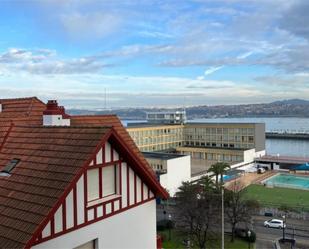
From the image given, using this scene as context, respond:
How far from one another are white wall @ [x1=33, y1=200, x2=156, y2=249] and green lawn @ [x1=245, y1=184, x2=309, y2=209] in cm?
3597

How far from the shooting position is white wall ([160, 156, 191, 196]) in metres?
53.1

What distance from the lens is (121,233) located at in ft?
33.3

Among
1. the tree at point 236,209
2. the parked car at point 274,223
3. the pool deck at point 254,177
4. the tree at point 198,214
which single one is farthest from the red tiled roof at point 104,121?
the pool deck at point 254,177

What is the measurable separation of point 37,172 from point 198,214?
24.9 meters

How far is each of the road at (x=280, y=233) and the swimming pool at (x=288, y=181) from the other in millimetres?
20676

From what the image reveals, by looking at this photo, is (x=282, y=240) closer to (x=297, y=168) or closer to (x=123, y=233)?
(x=123, y=233)

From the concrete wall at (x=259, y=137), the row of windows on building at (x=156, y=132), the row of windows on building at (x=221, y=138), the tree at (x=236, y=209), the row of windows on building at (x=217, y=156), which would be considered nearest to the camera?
the tree at (x=236, y=209)

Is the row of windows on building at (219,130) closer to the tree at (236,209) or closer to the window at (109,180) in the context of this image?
the tree at (236,209)

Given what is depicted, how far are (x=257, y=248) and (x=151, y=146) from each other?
56.2m

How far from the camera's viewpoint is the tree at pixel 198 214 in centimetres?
3155

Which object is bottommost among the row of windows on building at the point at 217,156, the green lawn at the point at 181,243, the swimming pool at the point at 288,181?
the swimming pool at the point at 288,181

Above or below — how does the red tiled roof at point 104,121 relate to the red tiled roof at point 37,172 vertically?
above

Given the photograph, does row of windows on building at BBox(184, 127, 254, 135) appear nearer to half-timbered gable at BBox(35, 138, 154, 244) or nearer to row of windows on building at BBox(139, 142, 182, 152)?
row of windows on building at BBox(139, 142, 182, 152)

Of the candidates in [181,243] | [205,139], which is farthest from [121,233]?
[205,139]
